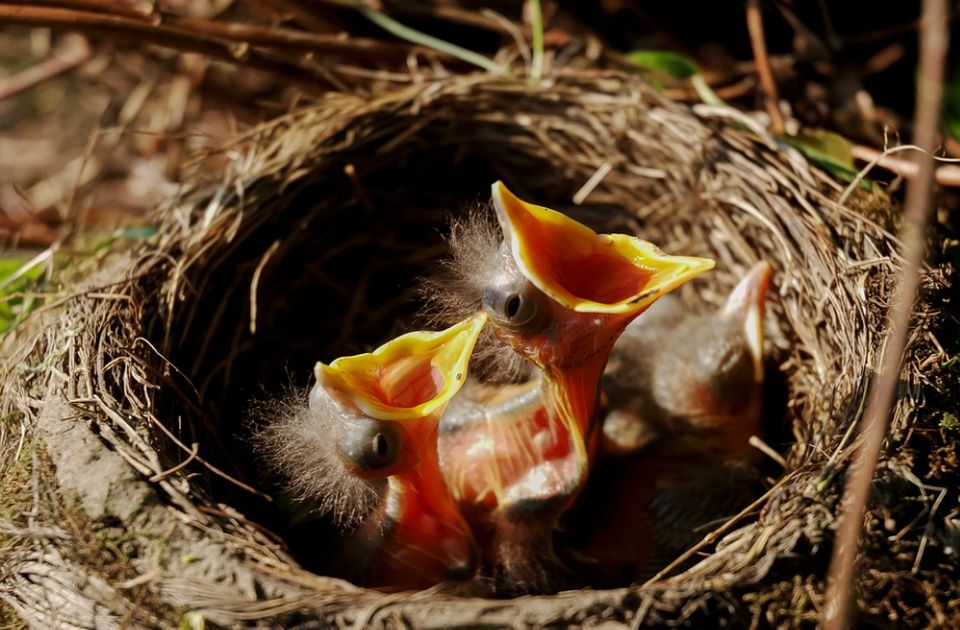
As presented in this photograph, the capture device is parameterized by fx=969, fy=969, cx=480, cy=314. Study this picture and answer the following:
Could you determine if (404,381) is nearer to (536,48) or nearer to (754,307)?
(754,307)

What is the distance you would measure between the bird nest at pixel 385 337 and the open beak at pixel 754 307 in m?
0.05

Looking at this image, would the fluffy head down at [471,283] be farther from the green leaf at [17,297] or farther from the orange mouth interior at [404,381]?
the green leaf at [17,297]

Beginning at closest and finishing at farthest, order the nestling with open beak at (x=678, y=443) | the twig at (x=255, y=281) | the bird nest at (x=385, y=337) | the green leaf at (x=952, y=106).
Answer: the bird nest at (x=385, y=337) < the nestling with open beak at (x=678, y=443) < the twig at (x=255, y=281) < the green leaf at (x=952, y=106)

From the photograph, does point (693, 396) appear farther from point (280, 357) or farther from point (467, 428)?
point (280, 357)

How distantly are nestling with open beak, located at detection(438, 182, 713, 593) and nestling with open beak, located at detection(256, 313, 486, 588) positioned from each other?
2.4 inches

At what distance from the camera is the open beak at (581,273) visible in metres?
1.36

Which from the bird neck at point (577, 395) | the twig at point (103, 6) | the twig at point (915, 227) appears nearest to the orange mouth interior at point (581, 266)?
the bird neck at point (577, 395)

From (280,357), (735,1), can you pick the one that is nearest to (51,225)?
(280,357)

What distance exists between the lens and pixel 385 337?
2086 millimetres

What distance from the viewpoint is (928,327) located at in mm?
1413

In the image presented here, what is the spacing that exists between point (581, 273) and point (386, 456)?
1.32 ft

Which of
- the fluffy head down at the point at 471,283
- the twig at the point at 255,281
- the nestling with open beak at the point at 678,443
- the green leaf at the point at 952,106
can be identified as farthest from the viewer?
the green leaf at the point at 952,106

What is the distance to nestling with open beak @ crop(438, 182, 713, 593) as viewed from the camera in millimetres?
1391

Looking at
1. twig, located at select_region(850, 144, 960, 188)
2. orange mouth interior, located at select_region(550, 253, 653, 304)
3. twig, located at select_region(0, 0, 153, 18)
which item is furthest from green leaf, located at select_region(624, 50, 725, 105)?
twig, located at select_region(0, 0, 153, 18)
